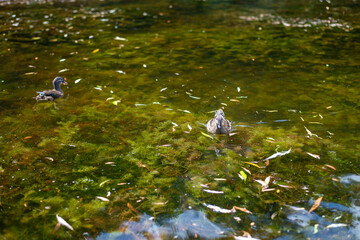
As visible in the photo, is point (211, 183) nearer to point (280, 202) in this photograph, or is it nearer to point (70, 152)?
point (280, 202)

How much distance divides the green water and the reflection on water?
1 centimetres

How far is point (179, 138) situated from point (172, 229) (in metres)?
2.12

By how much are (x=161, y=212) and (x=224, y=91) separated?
4340 mm

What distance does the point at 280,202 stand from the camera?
4.12 meters

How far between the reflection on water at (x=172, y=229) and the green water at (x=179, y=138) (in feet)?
0.05

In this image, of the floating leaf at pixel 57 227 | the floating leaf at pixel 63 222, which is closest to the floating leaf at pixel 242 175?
the floating leaf at pixel 63 222

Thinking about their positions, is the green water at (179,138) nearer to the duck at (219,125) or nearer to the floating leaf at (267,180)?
the floating leaf at (267,180)

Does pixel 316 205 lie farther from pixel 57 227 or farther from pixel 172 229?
pixel 57 227

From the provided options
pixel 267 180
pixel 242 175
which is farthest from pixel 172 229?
pixel 267 180

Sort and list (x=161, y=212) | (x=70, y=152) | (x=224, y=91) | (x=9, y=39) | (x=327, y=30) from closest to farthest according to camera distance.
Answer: (x=161, y=212) → (x=70, y=152) → (x=224, y=91) → (x=9, y=39) → (x=327, y=30)

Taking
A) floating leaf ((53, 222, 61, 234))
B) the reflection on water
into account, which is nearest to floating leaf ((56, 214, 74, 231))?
floating leaf ((53, 222, 61, 234))

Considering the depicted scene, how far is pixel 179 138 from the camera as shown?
5.62m

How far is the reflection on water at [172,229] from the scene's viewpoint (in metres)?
3.64

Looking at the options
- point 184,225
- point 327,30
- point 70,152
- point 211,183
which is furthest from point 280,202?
point 327,30
